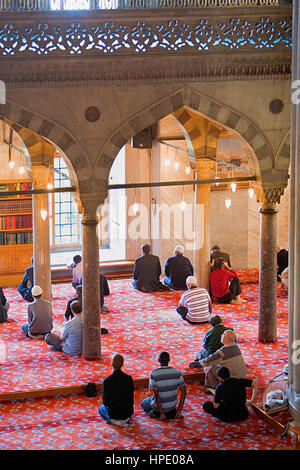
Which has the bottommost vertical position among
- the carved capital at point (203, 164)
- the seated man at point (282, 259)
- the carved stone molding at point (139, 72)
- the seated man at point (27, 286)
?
the seated man at point (27, 286)

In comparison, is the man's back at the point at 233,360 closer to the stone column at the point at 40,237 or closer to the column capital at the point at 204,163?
the stone column at the point at 40,237

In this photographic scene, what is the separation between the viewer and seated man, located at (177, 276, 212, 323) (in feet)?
40.9

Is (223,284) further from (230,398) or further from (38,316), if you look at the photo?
(230,398)

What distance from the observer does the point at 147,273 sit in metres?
14.6

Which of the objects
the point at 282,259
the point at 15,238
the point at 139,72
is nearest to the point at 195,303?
the point at 282,259

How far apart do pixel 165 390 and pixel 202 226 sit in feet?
17.9

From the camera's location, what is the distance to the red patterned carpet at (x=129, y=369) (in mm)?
8703

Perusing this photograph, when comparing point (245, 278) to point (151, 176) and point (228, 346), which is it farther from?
point (228, 346)

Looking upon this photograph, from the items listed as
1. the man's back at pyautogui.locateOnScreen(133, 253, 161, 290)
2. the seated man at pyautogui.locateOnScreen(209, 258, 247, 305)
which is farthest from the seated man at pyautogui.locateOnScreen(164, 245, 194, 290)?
the seated man at pyautogui.locateOnScreen(209, 258, 247, 305)

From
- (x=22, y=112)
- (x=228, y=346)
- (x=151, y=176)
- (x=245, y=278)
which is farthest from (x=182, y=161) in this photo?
(x=228, y=346)

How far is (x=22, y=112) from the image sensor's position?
10.6 metres

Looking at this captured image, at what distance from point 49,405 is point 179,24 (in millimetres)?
5015

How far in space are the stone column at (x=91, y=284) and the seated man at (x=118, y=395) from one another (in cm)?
211

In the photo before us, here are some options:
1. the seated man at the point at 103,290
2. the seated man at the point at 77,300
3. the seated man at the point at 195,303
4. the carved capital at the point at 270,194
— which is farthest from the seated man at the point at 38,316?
the carved capital at the point at 270,194
